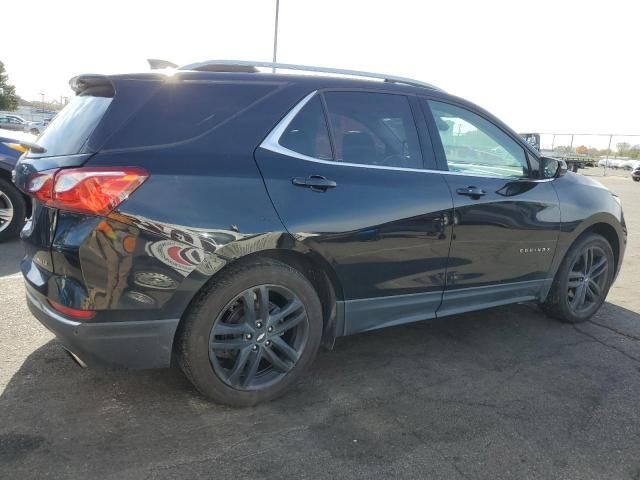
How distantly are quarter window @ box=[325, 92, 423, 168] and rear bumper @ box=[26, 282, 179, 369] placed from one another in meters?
1.35

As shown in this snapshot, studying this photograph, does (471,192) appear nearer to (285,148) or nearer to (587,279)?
(285,148)

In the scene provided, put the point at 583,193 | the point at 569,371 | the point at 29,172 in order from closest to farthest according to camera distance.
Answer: the point at 29,172, the point at 569,371, the point at 583,193

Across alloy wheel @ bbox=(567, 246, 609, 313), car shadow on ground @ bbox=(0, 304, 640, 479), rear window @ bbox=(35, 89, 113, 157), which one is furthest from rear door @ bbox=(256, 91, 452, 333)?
alloy wheel @ bbox=(567, 246, 609, 313)

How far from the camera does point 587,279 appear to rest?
4453 mm

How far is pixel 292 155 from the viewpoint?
2.79m

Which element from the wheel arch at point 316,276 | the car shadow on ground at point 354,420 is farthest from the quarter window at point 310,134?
the car shadow on ground at point 354,420

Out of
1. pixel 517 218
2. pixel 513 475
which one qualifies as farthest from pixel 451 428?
pixel 517 218

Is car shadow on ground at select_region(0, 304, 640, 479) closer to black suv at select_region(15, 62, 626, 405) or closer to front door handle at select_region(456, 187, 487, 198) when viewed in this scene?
black suv at select_region(15, 62, 626, 405)

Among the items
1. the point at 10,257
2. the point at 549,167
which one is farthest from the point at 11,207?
the point at 549,167

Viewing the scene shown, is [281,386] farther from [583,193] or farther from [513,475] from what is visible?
[583,193]

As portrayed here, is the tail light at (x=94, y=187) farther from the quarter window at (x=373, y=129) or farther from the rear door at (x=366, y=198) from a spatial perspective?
the quarter window at (x=373, y=129)

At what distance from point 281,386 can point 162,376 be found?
743mm

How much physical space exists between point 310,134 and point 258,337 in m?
1.13

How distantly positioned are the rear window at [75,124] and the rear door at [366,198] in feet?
2.67
